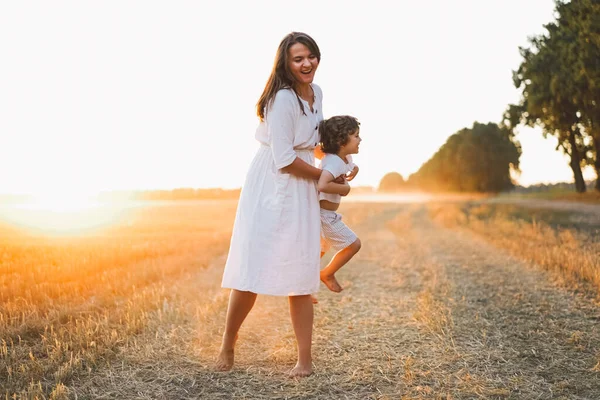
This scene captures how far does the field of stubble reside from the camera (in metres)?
3.78

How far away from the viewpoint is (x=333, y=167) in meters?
3.85

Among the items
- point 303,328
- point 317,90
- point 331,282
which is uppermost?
point 317,90

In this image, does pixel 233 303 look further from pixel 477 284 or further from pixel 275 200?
pixel 477 284

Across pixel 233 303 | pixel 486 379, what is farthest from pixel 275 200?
pixel 486 379

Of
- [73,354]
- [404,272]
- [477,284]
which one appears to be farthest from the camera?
[404,272]

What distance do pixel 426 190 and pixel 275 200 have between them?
310 ft

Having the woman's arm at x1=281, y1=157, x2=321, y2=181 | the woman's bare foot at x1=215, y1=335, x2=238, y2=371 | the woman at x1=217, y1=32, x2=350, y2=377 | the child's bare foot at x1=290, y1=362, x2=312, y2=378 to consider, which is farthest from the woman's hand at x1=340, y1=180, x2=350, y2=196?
the woman's bare foot at x1=215, y1=335, x2=238, y2=371

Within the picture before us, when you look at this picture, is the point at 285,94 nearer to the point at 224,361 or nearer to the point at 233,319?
the point at 233,319

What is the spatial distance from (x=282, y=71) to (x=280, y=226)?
112cm

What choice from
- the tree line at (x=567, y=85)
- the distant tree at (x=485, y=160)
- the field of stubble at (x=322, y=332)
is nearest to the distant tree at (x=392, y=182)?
the distant tree at (x=485, y=160)

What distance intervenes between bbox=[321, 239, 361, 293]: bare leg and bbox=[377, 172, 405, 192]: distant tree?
421 feet

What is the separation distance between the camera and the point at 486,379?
12.5ft

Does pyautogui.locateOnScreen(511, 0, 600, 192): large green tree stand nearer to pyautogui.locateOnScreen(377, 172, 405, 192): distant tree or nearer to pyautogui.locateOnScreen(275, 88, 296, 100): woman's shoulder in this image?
pyautogui.locateOnScreen(275, 88, 296, 100): woman's shoulder

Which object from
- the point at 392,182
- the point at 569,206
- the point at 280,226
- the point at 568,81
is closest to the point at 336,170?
the point at 280,226
